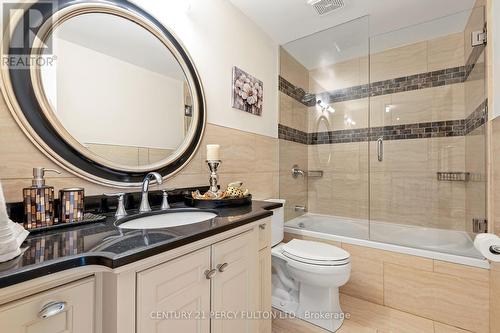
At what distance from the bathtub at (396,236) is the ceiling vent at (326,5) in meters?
1.94

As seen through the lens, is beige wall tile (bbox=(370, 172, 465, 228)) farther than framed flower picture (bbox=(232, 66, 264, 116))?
Yes

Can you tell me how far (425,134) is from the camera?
7.75 feet

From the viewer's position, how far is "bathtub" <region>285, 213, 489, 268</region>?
164cm

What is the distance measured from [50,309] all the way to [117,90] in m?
0.96

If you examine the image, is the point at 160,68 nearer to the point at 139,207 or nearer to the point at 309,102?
the point at 139,207

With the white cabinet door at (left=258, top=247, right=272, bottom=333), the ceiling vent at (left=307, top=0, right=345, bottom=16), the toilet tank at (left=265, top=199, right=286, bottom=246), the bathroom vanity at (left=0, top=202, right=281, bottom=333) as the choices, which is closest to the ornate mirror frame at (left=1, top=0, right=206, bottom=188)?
the bathroom vanity at (left=0, top=202, right=281, bottom=333)

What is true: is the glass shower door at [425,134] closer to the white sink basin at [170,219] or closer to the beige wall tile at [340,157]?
the beige wall tile at [340,157]

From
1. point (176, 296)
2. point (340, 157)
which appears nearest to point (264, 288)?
point (176, 296)

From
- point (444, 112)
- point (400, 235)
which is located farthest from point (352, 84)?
point (400, 235)

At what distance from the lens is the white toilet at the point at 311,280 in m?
1.52

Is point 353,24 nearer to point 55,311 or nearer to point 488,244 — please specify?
point 488,244

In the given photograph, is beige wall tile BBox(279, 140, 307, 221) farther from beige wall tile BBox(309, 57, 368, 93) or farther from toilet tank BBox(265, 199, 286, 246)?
beige wall tile BBox(309, 57, 368, 93)

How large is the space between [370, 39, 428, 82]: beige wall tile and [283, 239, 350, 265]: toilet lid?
6.42ft

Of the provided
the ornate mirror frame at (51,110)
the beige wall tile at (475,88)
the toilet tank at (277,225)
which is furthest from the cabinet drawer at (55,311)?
the beige wall tile at (475,88)
